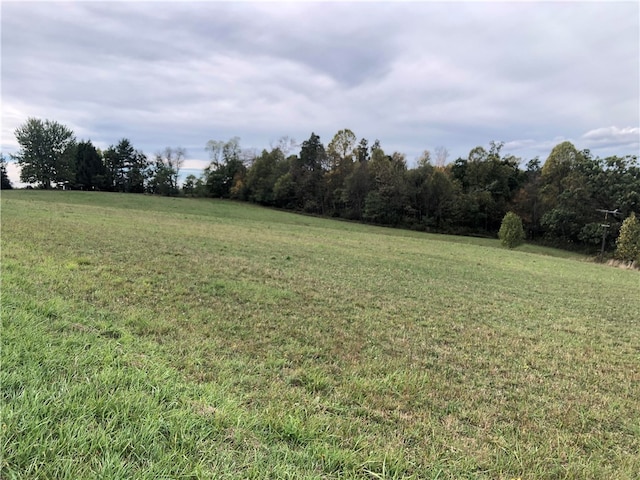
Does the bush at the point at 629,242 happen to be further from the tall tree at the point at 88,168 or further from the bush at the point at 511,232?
the tall tree at the point at 88,168

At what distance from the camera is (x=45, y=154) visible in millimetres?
47531

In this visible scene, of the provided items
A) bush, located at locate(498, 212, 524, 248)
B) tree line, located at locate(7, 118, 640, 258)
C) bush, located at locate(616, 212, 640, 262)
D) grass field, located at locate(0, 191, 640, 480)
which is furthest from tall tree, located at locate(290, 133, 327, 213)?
grass field, located at locate(0, 191, 640, 480)

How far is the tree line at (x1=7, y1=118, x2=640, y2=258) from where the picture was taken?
38719 millimetres

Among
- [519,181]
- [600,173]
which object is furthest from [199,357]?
[519,181]

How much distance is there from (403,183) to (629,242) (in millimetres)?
24551

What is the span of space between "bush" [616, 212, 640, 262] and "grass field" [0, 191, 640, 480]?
93.1ft

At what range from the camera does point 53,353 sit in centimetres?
298

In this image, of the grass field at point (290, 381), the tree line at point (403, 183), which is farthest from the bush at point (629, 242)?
the grass field at point (290, 381)

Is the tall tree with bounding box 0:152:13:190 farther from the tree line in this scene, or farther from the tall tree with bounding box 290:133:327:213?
the tall tree with bounding box 290:133:327:213

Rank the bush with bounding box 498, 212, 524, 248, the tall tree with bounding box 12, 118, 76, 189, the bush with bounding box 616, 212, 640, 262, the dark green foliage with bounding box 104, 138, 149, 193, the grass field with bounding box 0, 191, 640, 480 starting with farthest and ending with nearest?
the dark green foliage with bounding box 104, 138, 149, 193
the tall tree with bounding box 12, 118, 76, 189
the bush with bounding box 498, 212, 524, 248
the bush with bounding box 616, 212, 640, 262
the grass field with bounding box 0, 191, 640, 480

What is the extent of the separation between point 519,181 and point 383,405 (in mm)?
56145

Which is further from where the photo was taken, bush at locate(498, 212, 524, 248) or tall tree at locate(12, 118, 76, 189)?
tall tree at locate(12, 118, 76, 189)

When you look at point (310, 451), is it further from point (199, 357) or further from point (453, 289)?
point (453, 289)

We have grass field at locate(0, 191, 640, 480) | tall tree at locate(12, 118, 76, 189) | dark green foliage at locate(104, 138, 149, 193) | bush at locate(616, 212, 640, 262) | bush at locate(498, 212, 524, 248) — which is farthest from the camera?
dark green foliage at locate(104, 138, 149, 193)
